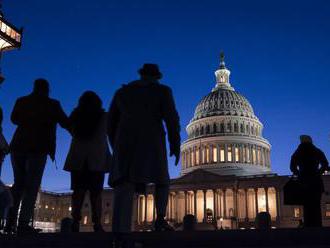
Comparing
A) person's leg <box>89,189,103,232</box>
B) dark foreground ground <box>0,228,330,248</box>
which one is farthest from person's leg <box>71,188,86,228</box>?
dark foreground ground <box>0,228,330,248</box>

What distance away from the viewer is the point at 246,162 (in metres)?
98.5

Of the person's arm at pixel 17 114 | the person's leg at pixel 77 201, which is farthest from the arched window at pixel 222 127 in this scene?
the person's arm at pixel 17 114

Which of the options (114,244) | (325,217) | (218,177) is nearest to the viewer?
(114,244)

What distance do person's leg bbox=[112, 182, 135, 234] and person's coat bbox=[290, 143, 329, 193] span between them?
21.0ft

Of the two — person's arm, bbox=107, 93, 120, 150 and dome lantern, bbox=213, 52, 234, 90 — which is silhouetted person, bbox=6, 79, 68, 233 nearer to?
person's arm, bbox=107, 93, 120, 150

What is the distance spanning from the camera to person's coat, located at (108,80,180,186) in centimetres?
724

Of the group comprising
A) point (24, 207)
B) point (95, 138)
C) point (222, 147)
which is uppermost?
point (222, 147)

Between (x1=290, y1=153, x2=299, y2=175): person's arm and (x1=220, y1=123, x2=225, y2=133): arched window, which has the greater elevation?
(x1=220, y1=123, x2=225, y2=133): arched window

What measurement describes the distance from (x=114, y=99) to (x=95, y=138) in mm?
2149

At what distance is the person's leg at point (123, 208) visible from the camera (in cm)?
682

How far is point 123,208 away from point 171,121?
1.69 m

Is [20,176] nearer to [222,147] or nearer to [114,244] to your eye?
[114,244]

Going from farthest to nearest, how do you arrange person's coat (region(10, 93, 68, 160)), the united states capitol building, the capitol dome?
the capitol dome, the united states capitol building, person's coat (region(10, 93, 68, 160))

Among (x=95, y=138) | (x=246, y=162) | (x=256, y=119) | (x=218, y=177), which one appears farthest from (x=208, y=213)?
(x=95, y=138)
